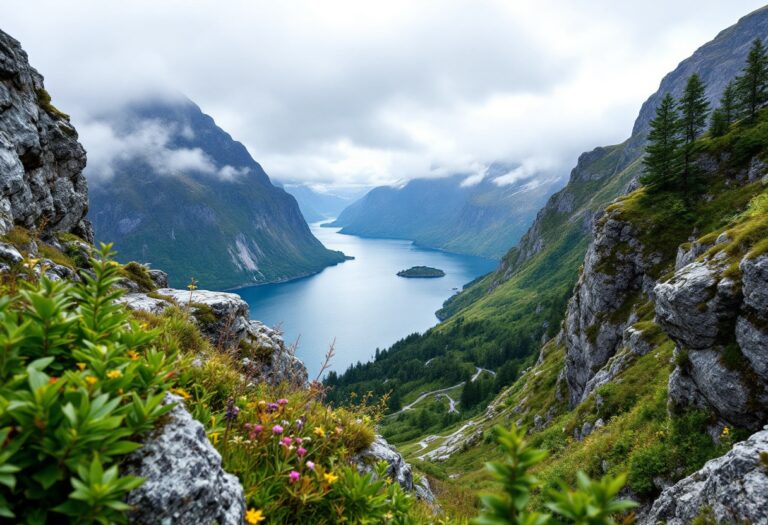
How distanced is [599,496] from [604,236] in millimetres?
54319

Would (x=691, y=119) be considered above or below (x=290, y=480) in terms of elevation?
above

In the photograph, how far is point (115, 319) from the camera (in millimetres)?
4582

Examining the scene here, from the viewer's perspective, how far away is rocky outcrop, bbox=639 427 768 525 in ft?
26.9

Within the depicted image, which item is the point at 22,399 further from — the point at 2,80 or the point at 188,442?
the point at 2,80

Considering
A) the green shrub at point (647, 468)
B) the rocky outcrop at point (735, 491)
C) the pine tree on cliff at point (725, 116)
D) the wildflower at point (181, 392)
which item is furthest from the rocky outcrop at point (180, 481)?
the pine tree on cliff at point (725, 116)

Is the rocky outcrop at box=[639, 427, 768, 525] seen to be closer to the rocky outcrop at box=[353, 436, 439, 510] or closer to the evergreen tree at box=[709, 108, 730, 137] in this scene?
the rocky outcrop at box=[353, 436, 439, 510]

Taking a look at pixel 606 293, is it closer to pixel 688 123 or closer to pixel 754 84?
pixel 688 123

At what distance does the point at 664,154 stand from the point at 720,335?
42158 mm

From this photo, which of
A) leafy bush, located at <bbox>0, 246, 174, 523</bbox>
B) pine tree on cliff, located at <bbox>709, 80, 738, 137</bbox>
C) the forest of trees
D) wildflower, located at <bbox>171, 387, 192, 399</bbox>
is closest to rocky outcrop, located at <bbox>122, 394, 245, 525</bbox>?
leafy bush, located at <bbox>0, 246, 174, 523</bbox>

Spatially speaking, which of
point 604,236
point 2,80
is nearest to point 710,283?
point 604,236

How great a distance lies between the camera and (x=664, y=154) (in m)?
48.7

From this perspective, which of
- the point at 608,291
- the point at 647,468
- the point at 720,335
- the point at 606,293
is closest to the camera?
the point at 647,468

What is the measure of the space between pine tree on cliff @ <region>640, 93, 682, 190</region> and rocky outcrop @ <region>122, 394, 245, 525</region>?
195 ft

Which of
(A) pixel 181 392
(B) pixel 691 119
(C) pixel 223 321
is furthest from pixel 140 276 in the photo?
(B) pixel 691 119
